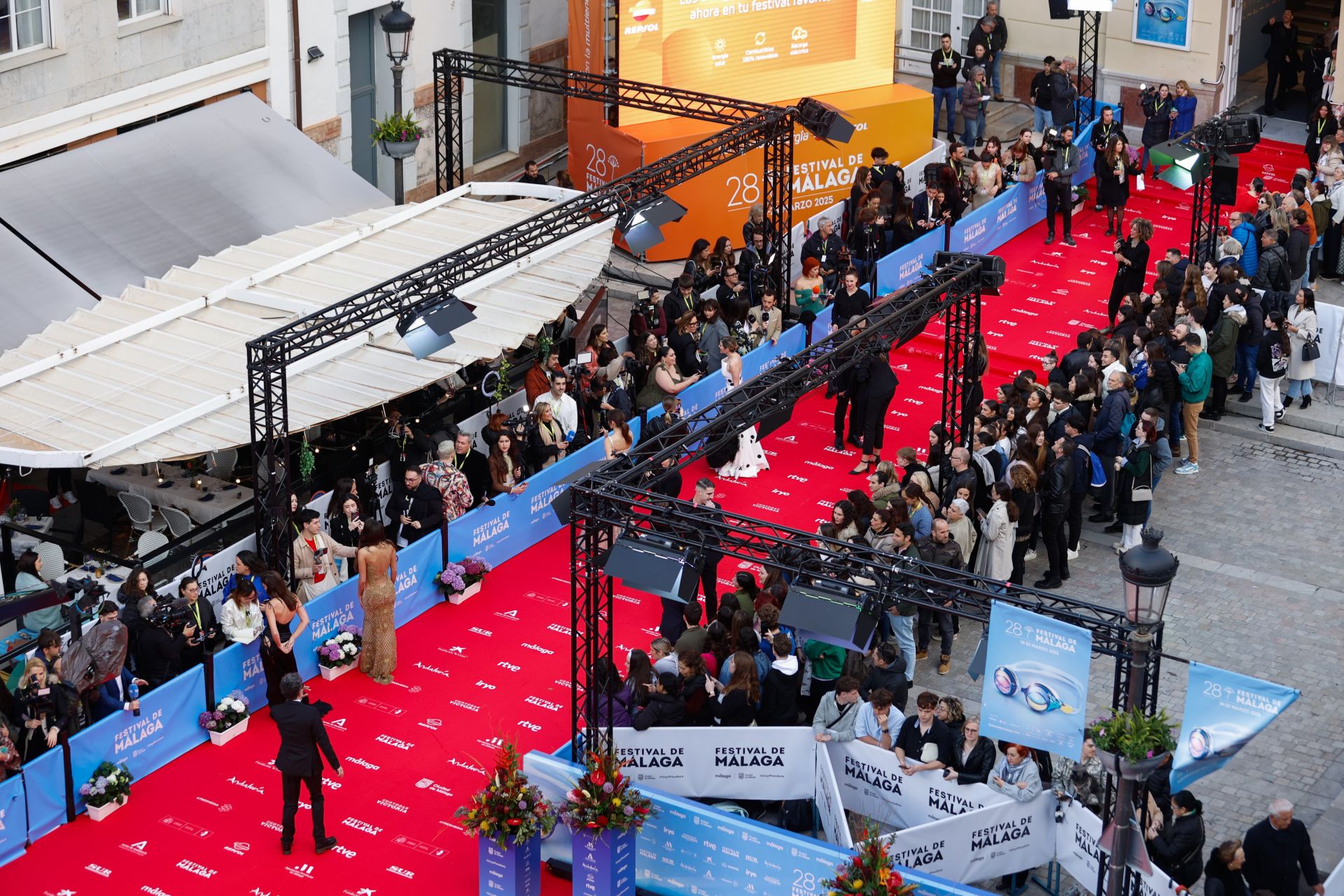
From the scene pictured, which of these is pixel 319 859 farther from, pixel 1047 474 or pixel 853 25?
pixel 853 25

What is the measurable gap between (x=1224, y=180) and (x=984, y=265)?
5.85 metres

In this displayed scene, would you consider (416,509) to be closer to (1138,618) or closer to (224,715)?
(224,715)

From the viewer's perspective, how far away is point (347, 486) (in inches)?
749

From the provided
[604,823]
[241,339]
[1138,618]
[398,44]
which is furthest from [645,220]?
[1138,618]

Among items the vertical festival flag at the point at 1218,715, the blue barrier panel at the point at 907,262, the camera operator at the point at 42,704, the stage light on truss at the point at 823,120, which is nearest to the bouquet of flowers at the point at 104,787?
the camera operator at the point at 42,704

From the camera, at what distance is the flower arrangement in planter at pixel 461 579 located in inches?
774

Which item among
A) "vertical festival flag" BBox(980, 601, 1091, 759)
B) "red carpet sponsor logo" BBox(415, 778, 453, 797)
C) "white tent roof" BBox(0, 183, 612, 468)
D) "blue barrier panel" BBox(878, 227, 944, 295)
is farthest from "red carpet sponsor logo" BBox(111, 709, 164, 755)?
"blue barrier panel" BBox(878, 227, 944, 295)

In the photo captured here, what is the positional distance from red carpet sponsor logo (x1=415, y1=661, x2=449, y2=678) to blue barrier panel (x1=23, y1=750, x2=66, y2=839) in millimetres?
3649

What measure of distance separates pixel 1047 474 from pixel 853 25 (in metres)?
12.0

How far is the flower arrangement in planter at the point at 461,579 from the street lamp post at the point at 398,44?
7.07 meters

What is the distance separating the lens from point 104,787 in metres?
16.4

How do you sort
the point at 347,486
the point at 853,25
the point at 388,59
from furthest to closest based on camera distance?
1. the point at 853,25
2. the point at 388,59
3. the point at 347,486

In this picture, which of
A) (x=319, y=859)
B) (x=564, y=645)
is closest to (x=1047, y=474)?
(x=564, y=645)

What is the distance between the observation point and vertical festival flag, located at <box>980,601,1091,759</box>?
45.7 feet
